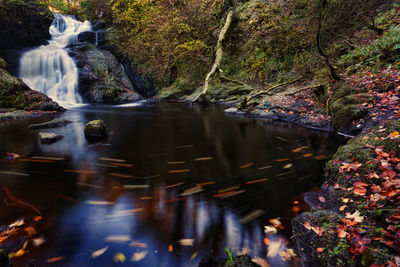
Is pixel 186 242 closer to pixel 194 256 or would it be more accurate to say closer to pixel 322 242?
pixel 194 256

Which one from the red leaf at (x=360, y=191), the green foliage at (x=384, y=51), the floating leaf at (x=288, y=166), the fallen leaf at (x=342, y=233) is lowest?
the floating leaf at (x=288, y=166)

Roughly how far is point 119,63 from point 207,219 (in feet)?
70.8

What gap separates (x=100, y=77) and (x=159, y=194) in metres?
17.3

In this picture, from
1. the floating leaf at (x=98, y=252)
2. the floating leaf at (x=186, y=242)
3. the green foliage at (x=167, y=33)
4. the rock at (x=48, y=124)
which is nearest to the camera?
the floating leaf at (x=98, y=252)

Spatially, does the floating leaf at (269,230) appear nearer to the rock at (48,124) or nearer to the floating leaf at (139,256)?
the floating leaf at (139,256)

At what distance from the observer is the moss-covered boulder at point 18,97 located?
11.1 metres

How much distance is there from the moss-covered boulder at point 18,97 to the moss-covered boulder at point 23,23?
20.2 feet

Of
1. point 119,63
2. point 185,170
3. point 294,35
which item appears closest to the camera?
point 185,170

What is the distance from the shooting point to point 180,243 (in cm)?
225

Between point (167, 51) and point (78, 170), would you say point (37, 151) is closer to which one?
point (78, 170)

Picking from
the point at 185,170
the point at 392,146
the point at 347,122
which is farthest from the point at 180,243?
the point at 347,122

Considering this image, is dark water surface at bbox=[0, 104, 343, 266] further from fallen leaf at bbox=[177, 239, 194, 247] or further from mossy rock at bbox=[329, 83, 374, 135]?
mossy rock at bbox=[329, 83, 374, 135]

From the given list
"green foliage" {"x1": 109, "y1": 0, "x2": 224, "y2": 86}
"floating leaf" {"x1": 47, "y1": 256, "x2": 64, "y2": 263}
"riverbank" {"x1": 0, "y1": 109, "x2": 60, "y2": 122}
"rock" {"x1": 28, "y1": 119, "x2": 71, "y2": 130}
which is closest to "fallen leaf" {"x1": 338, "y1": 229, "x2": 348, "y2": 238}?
"floating leaf" {"x1": 47, "y1": 256, "x2": 64, "y2": 263}

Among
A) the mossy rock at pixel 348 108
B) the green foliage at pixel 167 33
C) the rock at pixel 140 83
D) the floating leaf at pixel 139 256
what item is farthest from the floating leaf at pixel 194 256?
the rock at pixel 140 83
